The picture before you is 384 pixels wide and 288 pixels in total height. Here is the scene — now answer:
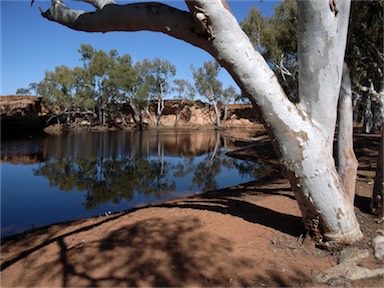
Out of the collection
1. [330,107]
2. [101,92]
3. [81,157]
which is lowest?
[81,157]

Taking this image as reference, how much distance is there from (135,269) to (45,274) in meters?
0.91

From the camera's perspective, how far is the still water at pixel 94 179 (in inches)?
243

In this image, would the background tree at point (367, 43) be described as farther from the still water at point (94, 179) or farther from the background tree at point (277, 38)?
the still water at point (94, 179)

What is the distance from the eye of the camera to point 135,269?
2379mm

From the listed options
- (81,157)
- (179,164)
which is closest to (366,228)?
(179,164)

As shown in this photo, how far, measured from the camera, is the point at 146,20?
2.14 m

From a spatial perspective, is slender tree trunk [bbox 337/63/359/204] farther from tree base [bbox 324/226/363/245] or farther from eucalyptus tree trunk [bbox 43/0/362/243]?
eucalyptus tree trunk [bbox 43/0/362/243]

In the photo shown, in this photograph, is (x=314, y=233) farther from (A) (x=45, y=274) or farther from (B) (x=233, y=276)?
(A) (x=45, y=274)

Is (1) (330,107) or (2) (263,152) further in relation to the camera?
(2) (263,152)

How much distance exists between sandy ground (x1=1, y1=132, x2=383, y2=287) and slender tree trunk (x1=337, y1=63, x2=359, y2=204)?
422 mm

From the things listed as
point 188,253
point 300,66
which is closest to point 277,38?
point 300,66

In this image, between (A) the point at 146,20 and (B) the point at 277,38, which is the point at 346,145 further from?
(B) the point at 277,38

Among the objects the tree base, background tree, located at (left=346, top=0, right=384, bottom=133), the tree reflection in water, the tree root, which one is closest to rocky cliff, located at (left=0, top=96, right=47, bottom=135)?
the tree reflection in water

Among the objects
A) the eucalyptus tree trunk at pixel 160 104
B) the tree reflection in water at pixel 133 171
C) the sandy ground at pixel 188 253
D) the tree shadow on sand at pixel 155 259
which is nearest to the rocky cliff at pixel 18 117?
the tree reflection in water at pixel 133 171
